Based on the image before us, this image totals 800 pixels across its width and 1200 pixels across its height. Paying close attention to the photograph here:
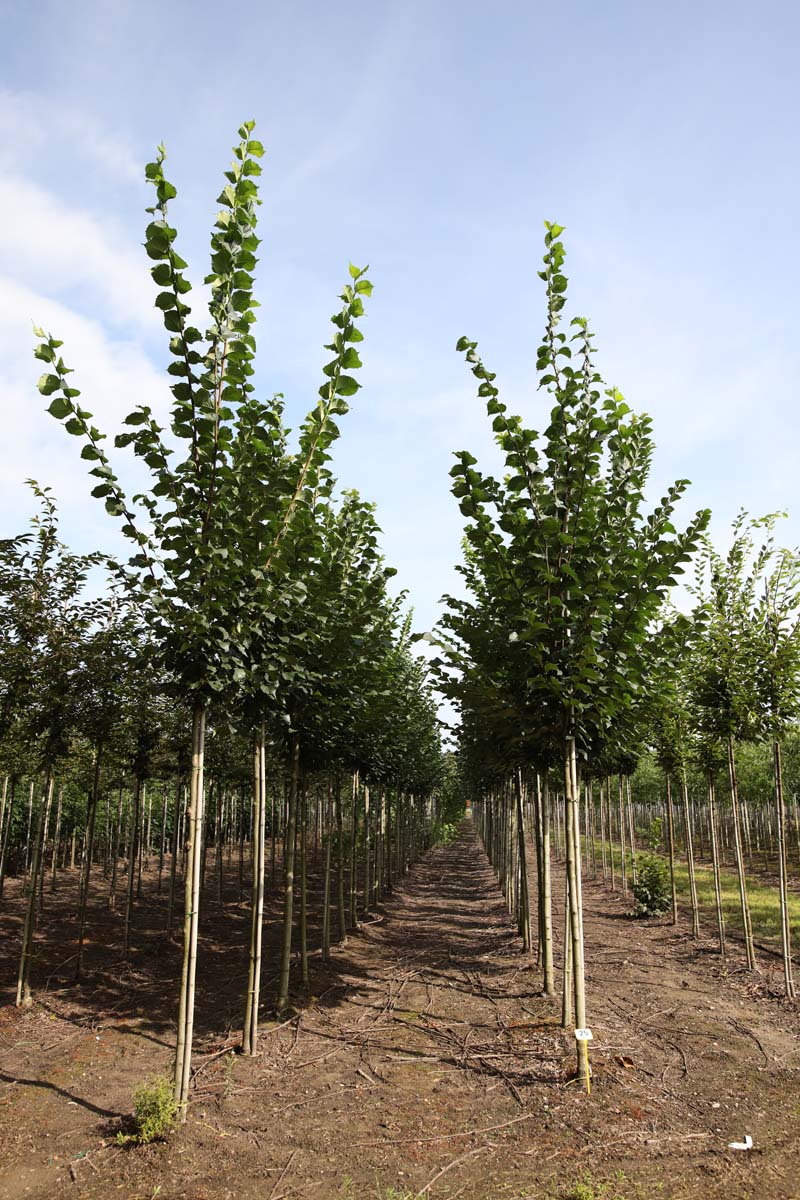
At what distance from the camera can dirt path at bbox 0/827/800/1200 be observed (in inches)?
185

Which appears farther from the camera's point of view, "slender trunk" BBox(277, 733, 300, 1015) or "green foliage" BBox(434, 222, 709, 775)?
"slender trunk" BBox(277, 733, 300, 1015)

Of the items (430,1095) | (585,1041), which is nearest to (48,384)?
(430,1095)

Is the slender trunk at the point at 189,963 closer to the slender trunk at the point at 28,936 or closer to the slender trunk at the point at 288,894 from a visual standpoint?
the slender trunk at the point at 288,894

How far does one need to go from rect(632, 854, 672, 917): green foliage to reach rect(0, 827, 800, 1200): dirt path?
5.57m

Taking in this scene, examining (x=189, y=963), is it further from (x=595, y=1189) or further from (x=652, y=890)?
(x=652, y=890)

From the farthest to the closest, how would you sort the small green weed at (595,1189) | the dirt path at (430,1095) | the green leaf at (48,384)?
the green leaf at (48,384), the dirt path at (430,1095), the small green weed at (595,1189)

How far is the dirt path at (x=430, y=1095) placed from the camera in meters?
4.70

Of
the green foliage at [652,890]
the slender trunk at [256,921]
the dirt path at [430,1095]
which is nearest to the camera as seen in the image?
the dirt path at [430,1095]

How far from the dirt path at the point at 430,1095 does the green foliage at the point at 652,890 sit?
557 centimetres

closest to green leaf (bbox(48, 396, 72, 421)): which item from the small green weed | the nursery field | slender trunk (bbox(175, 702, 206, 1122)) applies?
the nursery field

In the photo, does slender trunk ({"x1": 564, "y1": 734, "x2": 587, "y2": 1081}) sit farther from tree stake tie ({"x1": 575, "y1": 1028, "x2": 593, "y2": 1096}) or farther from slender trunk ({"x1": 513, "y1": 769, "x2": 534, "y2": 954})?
slender trunk ({"x1": 513, "y1": 769, "x2": 534, "y2": 954})

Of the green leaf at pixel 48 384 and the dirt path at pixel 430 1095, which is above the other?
the green leaf at pixel 48 384

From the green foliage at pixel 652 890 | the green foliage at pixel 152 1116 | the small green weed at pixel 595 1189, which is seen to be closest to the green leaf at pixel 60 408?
the green foliage at pixel 152 1116

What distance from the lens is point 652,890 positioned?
1579cm
